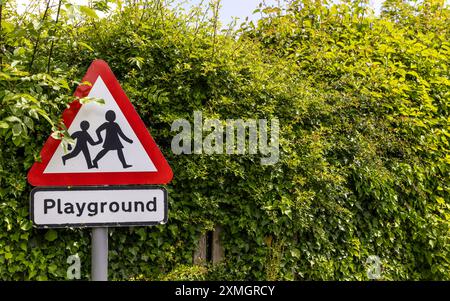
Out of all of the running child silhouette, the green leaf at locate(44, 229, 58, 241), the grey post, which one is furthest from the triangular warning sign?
the green leaf at locate(44, 229, 58, 241)

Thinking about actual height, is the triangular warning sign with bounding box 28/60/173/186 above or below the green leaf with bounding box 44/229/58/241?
above

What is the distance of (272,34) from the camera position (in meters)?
6.21

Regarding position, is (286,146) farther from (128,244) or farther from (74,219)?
(74,219)

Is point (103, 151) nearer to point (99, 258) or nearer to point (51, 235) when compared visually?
point (99, 258)

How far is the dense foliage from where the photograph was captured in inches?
160

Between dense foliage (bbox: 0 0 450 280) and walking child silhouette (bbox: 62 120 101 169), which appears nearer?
walking child silhouette (bbox: 62 120 101 169)

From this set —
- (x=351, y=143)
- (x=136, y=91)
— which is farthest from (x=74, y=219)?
(x=351, y=143)

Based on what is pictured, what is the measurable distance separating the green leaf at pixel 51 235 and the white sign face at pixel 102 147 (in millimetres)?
1067

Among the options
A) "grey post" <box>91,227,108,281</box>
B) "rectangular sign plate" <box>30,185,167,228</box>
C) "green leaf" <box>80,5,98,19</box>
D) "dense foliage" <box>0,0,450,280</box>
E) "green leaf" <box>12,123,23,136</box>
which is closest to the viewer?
"grey post" <box>91,227,108,281</box>

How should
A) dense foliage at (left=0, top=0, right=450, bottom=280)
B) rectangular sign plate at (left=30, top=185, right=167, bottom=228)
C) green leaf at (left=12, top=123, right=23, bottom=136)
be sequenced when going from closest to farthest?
1. rectangular sign plate at (left=30, top=185, right=167, bottom=228)
2. green leaf at (left=12, top=123, right=23, bottom=136)
3. dense foliage at (left=0, top=0, right=450, bottom=280)

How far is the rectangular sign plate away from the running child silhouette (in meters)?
0.15

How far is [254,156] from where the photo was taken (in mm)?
4723

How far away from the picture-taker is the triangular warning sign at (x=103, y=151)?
10.4 feet

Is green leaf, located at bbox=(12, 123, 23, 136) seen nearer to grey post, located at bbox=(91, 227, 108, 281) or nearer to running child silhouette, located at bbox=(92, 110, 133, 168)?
running child silhouette, located at bbox=(92, 110, 133, 168)
